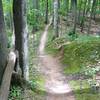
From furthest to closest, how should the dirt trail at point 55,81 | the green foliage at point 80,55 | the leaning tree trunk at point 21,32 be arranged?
the green foliage at point 80,55
the dirt trail at point 55,81
the leaning tree trunk at point 21,32

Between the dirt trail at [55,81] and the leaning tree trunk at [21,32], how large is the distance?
1.20 meters

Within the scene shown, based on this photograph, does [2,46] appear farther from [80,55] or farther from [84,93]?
[80,55]

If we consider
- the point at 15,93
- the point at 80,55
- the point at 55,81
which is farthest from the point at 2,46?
the point at 80,55

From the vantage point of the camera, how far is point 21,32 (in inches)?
326

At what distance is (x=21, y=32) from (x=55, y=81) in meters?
3.46

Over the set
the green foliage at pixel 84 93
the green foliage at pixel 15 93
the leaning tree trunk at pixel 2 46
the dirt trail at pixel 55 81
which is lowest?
the dirt trail at pixel 55 81

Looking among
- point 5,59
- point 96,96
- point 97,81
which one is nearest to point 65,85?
point 97,81

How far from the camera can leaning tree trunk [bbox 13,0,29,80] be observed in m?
7.89

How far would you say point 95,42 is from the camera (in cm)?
1354

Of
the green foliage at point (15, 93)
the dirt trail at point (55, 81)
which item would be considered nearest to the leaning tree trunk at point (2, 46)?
the green foliage at point (15, 93)

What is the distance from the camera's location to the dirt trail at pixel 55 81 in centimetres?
873

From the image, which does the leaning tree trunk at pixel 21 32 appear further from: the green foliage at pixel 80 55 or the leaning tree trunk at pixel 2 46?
the green foliage at pixel 80 55

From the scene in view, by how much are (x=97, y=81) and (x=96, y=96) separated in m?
1.16

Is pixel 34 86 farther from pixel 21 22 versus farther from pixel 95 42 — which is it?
pixel 95 42
